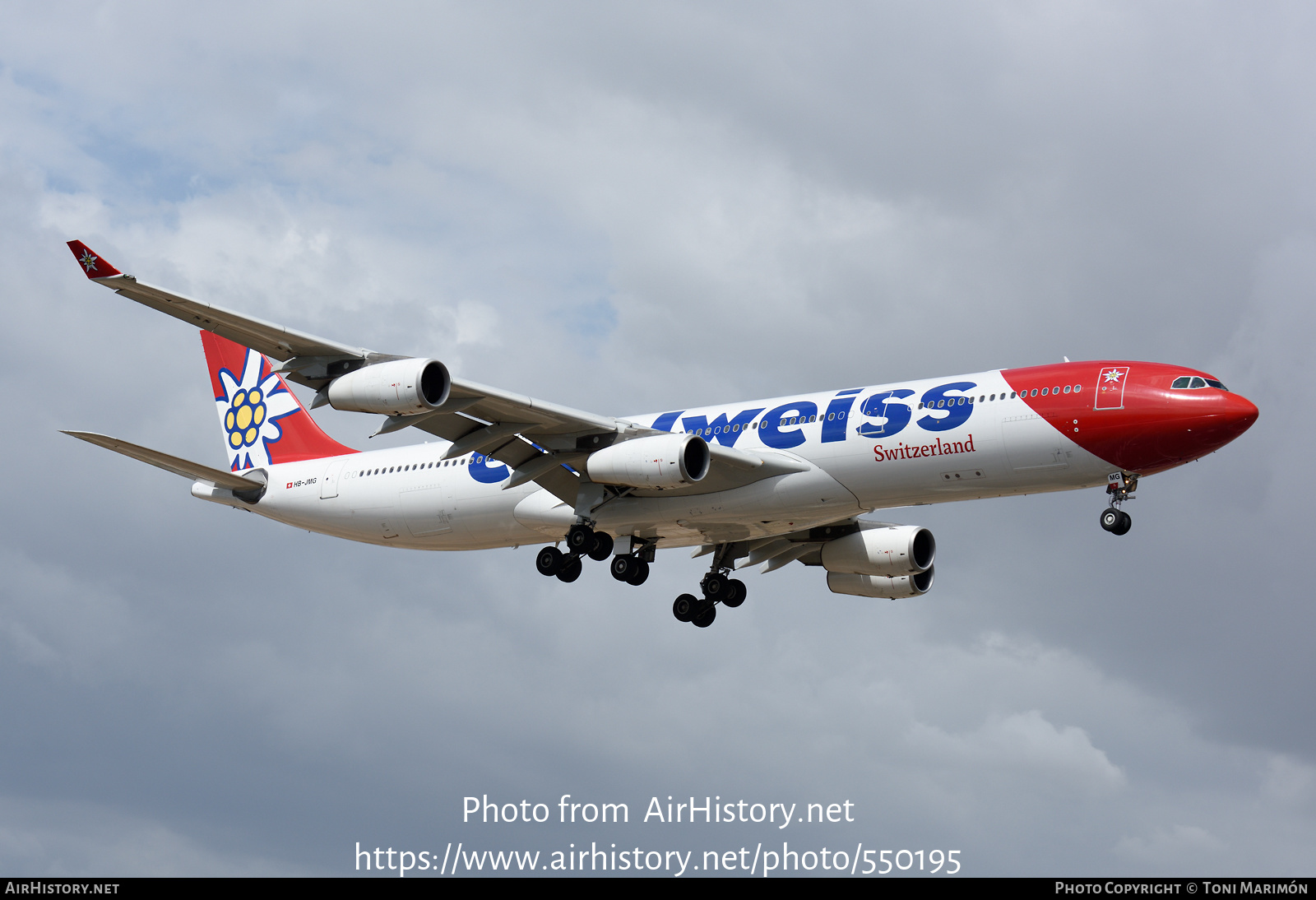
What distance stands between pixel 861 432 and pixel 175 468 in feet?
64.4

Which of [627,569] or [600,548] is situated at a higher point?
[600,548]

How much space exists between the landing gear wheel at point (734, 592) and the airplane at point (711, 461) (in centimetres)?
10

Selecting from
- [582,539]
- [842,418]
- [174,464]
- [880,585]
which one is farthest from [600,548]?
[174,464]

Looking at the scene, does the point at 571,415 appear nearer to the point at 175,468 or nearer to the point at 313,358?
the point at 313,358

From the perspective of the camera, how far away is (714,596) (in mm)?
43156

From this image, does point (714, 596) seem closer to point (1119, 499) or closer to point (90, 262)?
point (1119, 499)

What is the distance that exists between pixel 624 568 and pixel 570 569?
1.48 m

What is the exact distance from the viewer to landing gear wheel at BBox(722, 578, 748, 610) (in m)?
43.2

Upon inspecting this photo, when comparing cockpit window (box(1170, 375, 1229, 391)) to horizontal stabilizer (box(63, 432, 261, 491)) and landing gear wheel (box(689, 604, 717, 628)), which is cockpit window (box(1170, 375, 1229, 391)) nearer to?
landing gear wheel (box(689, 604, 717, 628))

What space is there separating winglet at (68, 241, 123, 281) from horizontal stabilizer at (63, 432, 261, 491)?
21.1 ft

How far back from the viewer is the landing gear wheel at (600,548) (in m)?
38.6

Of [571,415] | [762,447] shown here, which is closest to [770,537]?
[762,447]

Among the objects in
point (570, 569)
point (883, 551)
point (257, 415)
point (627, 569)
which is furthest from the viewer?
point (257, 415)

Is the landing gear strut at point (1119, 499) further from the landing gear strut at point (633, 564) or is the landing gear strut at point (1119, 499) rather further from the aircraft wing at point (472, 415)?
the landing gear strut at point (633, 564)
